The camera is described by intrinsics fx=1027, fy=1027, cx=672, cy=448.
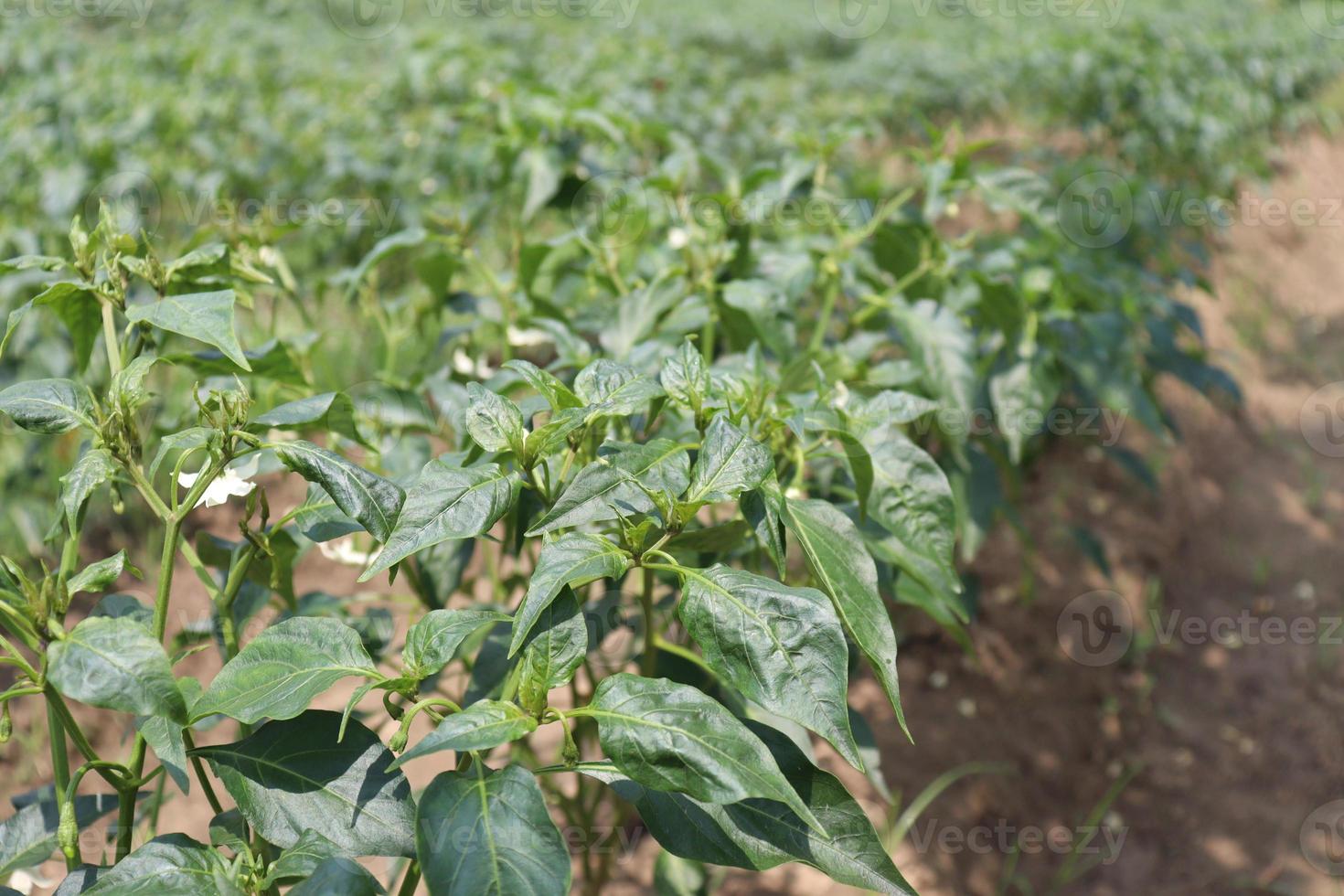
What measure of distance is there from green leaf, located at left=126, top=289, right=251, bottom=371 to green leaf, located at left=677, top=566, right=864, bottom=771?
48 cm

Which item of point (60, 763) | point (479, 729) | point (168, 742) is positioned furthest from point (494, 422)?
point (60, 763)

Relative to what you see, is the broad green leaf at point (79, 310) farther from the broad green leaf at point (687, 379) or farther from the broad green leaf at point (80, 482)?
the broad green leaf at point (687, 379)

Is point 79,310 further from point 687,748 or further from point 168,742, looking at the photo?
point 687,748

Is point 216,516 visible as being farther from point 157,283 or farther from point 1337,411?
→ point 1337,411

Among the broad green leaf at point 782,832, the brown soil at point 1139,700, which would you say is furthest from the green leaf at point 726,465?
the brown soil at point 1139,700

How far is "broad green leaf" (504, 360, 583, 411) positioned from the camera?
0.95 meters

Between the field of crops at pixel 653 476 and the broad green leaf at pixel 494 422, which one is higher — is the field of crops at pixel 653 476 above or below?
below

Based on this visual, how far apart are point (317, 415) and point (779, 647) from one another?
50 cm

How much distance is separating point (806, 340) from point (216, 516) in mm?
1753

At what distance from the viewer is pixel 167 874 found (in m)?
0.81

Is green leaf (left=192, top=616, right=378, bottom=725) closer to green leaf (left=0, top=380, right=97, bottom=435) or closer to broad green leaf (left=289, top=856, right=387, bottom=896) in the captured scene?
broad green leaf (left=289, top=856, right=387, bottom=896)

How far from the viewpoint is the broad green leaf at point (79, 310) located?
1034mm

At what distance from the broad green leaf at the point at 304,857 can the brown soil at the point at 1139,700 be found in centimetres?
88

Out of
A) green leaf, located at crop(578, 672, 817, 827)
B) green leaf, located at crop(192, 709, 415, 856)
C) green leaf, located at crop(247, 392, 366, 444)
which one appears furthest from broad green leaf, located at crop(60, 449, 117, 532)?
green leaf, located at crop(578, 672, 817, 827)
